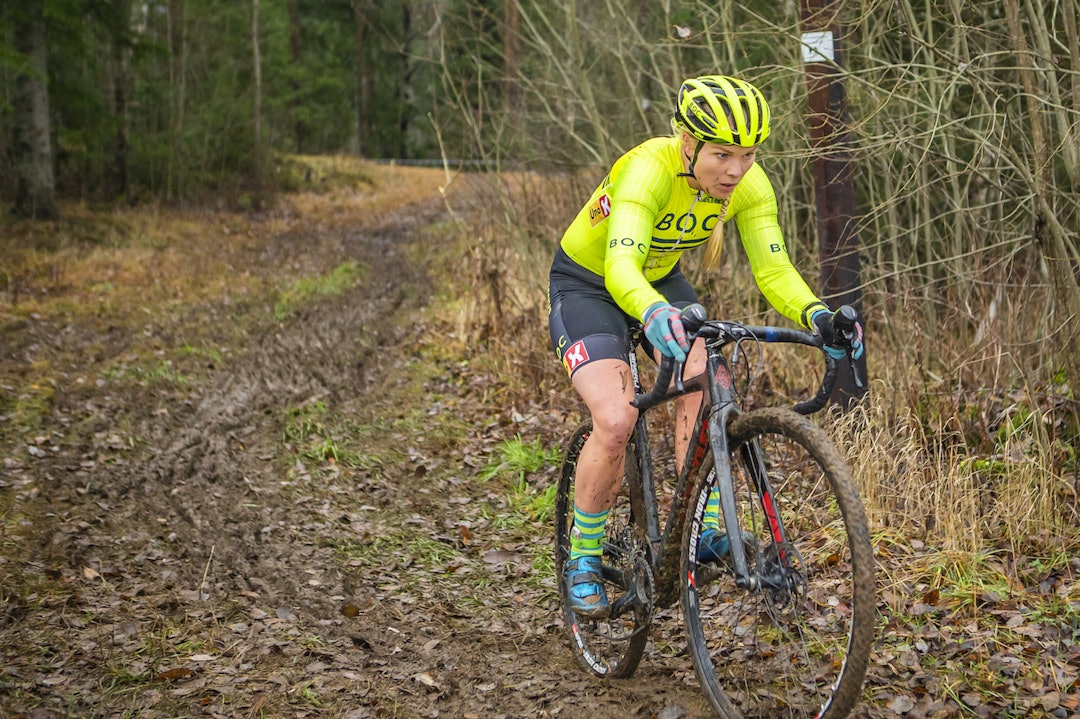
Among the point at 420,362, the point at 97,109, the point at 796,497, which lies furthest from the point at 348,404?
the point at 97,109

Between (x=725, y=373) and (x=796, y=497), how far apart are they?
2.30 m

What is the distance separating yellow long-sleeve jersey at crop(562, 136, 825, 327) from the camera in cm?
385

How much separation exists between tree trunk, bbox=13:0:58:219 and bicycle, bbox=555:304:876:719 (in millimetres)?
15180

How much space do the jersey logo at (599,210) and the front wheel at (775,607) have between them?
1282 millimetres

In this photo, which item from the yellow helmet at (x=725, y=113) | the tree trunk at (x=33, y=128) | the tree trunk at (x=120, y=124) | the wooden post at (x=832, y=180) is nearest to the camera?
the yellow helmet at (x=725, y=113)

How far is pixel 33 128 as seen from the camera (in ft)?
54.7

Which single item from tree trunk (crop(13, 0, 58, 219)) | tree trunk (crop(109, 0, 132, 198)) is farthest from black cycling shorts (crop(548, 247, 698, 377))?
tree trunk (crop(109, 0, 132, 198))

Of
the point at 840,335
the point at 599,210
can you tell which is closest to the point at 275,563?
the point at 599,210

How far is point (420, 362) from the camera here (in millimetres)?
10836

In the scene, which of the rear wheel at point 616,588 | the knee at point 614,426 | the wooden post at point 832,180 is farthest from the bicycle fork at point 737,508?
the wooden post at point 832,180

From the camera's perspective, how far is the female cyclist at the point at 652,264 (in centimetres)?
367

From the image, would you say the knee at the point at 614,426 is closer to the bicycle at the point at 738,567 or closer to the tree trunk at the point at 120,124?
the bicycle at the point at 738,567

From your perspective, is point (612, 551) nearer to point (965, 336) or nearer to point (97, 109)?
point (965, 336)

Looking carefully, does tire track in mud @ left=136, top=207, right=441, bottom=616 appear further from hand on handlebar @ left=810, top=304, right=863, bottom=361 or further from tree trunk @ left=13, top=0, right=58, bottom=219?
tree trunk @ left=13, top=0, right=58, bottom=219
